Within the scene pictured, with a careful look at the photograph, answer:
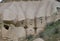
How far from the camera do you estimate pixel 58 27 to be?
19.2 feet

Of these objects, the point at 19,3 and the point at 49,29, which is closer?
the point at 49,29

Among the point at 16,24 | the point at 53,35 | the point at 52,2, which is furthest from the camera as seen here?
the point at 52,2

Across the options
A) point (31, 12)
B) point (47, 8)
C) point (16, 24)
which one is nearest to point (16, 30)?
point (16, 24)

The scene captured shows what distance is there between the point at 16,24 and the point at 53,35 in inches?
44.3

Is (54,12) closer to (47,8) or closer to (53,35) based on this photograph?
(47,8)

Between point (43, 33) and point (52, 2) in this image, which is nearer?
point (43, 33)

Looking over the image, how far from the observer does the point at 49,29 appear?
231 inches

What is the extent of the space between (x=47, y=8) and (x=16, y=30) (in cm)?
118

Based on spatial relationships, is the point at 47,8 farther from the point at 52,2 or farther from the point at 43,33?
the point at 43,33

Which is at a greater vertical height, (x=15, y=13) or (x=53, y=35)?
(x=15, y=13)

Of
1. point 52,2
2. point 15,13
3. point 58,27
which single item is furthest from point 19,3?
point 58,27

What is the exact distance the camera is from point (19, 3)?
21.1 ft

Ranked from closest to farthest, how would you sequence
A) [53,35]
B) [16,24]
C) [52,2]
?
[53,35]
[16,24]
[52,2]

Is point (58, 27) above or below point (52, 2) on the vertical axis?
below
